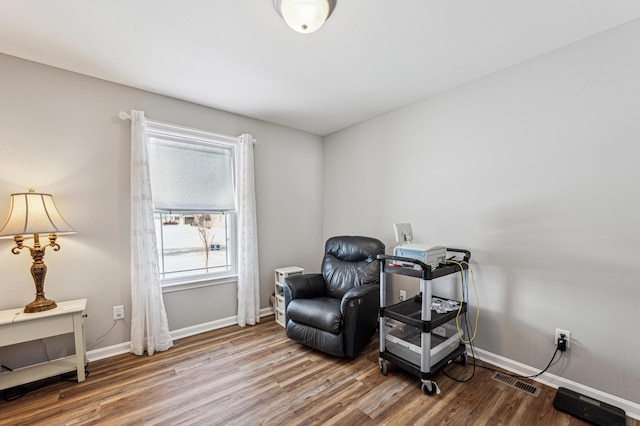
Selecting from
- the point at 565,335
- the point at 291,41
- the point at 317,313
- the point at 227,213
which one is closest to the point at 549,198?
the point at 565,335

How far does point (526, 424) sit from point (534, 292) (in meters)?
0.92

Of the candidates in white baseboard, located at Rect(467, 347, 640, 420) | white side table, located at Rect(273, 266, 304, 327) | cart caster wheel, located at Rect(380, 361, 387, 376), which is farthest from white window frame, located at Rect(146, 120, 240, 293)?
white baseboard, located at Rect(467, 347, 640, 420)

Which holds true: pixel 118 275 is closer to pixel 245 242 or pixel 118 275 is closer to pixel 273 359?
pixel 245 242

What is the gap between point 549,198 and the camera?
1998 millimetres

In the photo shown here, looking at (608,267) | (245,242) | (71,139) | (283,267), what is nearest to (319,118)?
(245,242)

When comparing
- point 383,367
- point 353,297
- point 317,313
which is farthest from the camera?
point 317,313

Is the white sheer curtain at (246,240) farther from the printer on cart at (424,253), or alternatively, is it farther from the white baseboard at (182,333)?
the printer on cart at (424,253)

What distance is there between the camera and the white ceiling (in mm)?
1604

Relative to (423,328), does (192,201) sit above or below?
above

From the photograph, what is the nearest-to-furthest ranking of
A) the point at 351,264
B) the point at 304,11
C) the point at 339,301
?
the point at 304,11 → the point at 339,301 → the point at 351,264

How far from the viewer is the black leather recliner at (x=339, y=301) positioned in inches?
90.4

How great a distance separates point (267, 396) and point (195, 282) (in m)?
1.52

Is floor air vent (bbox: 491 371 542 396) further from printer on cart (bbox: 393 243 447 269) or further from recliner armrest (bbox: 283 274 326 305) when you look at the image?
recliner armrest (bbox: 283 274 326 305)

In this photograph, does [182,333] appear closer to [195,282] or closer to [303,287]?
[195,282]
